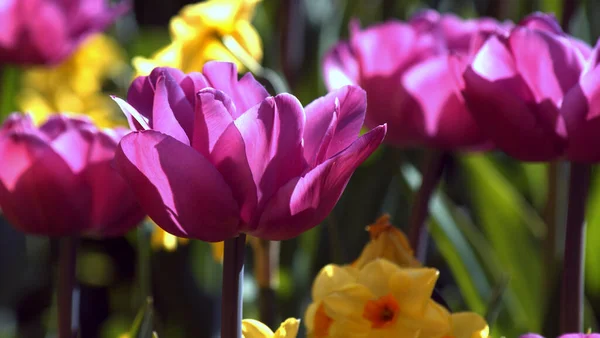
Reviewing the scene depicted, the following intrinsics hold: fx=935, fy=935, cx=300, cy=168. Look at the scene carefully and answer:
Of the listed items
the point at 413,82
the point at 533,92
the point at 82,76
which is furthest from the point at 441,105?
the point at 82,76

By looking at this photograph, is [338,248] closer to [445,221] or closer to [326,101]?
[445,221]

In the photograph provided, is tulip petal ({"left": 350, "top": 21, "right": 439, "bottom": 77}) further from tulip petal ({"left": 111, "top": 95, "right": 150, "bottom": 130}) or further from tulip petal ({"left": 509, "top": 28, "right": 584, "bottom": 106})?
tulip petal ({"left": 111, "top": 95, "right": 150, "bottom": 130})

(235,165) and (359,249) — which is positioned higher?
(235,165)

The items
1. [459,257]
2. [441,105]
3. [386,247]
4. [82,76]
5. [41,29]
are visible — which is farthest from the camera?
[82,76]

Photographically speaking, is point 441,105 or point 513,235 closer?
point 441,105

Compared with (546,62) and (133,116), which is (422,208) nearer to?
(546,62)

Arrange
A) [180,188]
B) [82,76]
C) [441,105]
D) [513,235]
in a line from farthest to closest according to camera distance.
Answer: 1. [82,76]
2. [513,235]
3. [441,105]
4. [180,188]

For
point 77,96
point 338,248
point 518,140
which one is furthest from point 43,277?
point 518,140

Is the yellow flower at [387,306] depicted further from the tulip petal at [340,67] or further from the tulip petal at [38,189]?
the tulip petal at [340,67]

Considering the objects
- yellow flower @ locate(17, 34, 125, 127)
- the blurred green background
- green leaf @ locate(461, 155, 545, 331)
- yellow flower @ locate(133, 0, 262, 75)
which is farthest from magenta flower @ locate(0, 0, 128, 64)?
green leaf @ locate(461, 155, 545, 331)

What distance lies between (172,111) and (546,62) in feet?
0.76

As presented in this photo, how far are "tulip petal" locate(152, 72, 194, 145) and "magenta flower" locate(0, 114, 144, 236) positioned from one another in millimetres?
139

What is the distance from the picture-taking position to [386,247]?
0.51 metres

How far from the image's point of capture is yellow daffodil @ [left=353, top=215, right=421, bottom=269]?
1.66 feet
